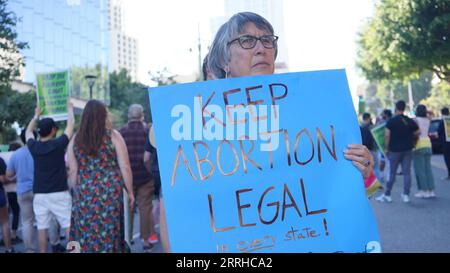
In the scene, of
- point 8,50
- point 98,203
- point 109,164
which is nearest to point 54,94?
point 109,164

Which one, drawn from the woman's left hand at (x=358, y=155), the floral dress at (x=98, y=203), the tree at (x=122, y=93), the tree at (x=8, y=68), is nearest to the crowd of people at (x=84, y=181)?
the floral dress at (x=98, y=203)

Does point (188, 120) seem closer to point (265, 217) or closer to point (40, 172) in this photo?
point (265, 217)

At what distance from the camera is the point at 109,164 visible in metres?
4.03

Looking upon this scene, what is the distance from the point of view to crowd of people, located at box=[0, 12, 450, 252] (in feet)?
6.11

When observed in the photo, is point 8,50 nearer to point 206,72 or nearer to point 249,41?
point 206,72

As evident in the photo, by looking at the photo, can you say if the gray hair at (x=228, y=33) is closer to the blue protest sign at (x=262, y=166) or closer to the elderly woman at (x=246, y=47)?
the elderly woman at (x=246, y=47)

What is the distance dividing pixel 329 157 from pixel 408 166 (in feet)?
24.4

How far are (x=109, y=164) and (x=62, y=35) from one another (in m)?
12.3

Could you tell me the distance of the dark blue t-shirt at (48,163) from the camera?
15.9ft

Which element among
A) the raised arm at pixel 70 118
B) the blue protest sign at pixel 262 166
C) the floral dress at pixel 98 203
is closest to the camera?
the blue protest sign at pixel 262 166

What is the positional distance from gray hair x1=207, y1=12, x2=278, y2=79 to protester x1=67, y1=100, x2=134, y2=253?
234 cm

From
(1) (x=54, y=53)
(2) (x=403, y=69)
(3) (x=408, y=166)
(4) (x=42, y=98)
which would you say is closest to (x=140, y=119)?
(4) (x=42, y=98)

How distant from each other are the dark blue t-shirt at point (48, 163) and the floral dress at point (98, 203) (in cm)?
97
